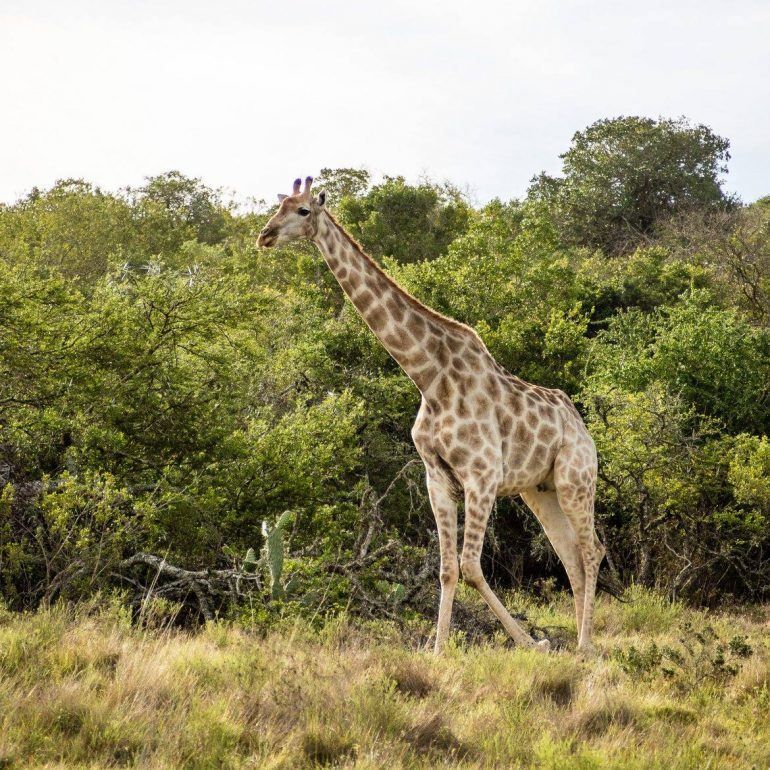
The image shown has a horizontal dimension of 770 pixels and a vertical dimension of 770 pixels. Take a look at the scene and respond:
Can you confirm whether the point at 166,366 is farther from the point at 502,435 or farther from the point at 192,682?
the point at 192,682

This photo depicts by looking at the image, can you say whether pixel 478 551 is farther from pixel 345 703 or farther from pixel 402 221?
pixel 402 221

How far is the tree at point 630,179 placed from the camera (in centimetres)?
4006

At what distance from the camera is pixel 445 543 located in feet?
23.7

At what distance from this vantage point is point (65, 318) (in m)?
10.1

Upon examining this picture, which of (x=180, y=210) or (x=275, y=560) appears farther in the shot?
(x=180, y=210)

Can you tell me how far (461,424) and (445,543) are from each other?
0.87 m

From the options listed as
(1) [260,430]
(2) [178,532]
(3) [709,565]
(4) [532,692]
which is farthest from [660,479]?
(4) [532,692]

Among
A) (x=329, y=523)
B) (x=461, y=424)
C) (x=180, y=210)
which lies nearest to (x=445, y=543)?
(x=461, y=424)

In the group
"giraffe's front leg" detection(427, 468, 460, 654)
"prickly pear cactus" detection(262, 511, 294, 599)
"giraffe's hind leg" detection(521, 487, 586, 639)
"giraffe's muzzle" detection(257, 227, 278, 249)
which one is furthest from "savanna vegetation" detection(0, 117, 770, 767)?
"giraffe's muzzle" detection(257, 227, 278, 249)

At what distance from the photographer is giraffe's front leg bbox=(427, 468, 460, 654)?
23.2ft

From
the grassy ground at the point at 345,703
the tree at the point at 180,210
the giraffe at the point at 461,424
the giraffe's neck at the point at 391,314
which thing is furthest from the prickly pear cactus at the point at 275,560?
the tree at the point at 180,210

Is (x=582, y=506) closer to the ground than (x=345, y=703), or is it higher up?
higher up

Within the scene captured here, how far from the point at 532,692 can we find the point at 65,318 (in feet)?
21.2

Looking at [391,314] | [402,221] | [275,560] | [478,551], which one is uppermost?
[402,221]
